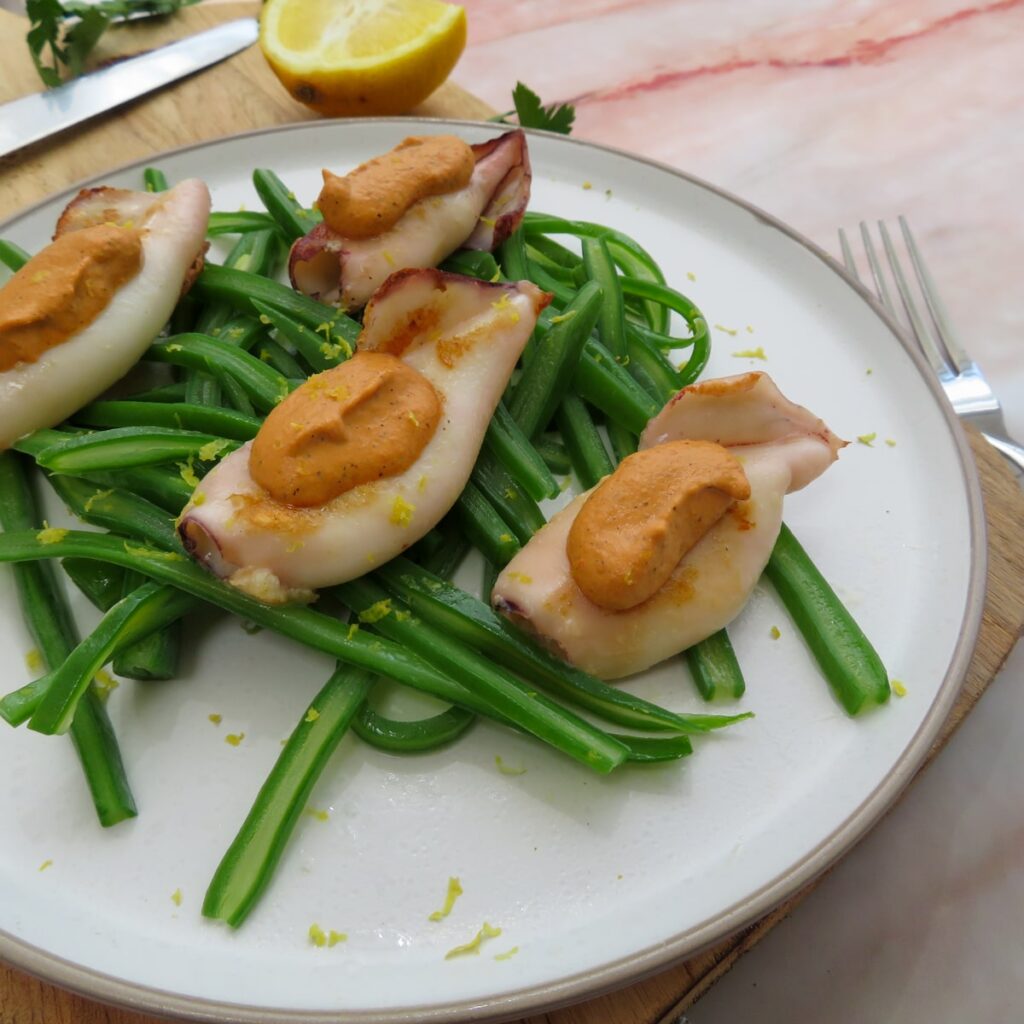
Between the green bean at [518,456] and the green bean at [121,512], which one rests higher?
the green bean at [121,512]

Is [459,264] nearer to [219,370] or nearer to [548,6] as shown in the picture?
[219,370]

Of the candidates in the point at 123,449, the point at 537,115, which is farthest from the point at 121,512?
the point at 537,115

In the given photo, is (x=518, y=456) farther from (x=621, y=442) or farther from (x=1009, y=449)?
(x=1009, y=449)

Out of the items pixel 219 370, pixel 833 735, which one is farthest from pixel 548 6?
pixel 833 735

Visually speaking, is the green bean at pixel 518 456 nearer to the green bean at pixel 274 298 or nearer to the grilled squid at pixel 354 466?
the grilled squid at pixel 354 466

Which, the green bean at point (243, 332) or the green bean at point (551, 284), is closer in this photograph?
the green bean at point (243, 332)

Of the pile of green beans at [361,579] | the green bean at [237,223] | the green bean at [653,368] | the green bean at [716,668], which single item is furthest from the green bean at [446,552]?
the green bean at [237,223]

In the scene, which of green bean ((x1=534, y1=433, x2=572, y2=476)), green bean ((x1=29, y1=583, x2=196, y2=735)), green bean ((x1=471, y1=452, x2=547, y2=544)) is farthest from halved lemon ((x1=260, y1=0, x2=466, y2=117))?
green bean ((x1=29, y1=583, x2=196, y2=735))

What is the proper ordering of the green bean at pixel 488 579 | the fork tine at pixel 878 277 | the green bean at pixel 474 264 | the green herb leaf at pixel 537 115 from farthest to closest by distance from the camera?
the green herb leaf at pixel 537 115, the fork tine at pixel 878 277, the green bean at pixel 474 264, the green bean at pixel 488 579
